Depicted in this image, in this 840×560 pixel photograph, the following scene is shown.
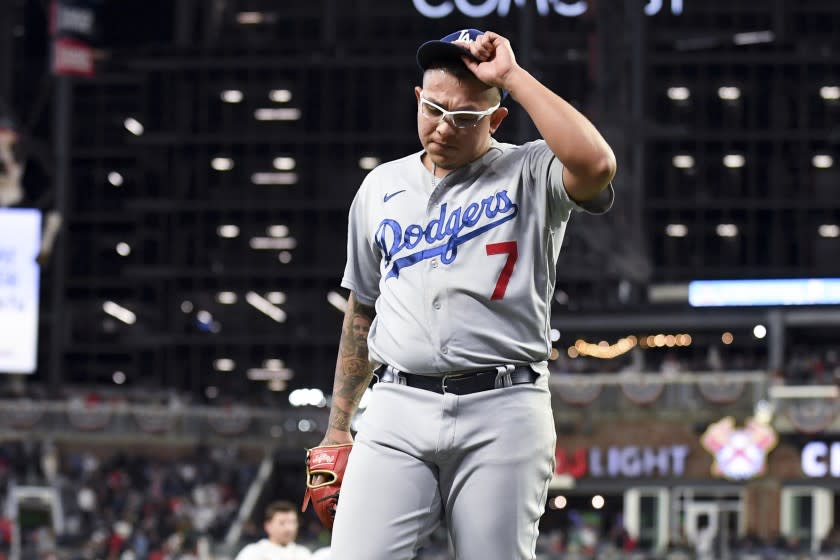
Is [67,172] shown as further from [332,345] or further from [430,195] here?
[430,195]

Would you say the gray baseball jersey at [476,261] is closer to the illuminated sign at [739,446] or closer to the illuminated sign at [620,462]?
the illuminated sign at [739,446]

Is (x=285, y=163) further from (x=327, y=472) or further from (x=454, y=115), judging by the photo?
(x=454, y=115)

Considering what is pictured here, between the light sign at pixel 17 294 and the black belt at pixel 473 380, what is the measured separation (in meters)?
49.2

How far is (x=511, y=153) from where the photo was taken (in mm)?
4996

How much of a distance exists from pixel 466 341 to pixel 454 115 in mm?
700

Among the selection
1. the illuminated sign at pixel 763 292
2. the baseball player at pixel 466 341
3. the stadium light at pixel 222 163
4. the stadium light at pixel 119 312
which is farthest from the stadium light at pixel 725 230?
the baseball player at pixel 466 341

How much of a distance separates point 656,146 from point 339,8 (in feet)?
61.3

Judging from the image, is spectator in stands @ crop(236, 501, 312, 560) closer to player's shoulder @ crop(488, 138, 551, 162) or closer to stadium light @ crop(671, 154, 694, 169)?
player's shoulder @ crop(488, 138, 551, 162)

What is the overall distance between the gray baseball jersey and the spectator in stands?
6.13 meters

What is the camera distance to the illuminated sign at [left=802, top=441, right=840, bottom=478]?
43031 mm

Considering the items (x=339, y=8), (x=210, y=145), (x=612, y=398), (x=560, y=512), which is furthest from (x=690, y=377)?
(x=339, y=8)

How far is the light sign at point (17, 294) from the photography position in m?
52.6

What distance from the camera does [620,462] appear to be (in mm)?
45062

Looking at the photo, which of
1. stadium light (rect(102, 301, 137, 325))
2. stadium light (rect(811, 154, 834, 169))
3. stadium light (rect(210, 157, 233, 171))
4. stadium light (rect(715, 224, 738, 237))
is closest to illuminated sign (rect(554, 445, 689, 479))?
stadium light (rect(715, 224, 738, 237))
